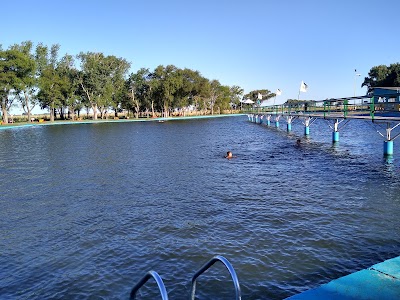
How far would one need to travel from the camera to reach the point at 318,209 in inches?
451

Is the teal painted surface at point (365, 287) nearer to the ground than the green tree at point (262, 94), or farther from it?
nearer to the ground

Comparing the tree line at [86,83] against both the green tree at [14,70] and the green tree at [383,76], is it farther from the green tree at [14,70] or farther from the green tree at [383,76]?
the green tree at [383,76]

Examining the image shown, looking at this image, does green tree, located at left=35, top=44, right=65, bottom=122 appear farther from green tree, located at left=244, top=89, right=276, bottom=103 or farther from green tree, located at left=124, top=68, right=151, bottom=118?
green tree, located at left=244, top=89, right=276, bottom=103

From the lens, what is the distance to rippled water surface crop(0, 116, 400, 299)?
729 cm

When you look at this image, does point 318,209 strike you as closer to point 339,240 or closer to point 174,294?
point 339,240

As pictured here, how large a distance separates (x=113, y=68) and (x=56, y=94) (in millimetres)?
16831

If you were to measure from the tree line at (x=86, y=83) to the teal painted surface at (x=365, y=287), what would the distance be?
8424 centimetres

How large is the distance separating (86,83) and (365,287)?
95444 mm

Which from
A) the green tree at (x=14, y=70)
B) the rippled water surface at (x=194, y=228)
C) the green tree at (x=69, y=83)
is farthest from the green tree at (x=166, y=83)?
the rippled water surface at (x=194, y=228)

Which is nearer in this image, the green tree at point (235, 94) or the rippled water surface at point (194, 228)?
the rippled water surface at point (194, 228)

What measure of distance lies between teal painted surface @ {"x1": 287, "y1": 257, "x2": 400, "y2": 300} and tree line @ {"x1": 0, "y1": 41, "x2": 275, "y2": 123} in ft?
276

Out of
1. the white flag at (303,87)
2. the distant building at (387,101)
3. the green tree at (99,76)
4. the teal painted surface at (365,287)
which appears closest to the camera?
the teal painted surface at (365,287)

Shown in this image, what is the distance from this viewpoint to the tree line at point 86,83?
80.4 m

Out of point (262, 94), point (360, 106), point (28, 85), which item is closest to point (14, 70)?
point (28, 85)
